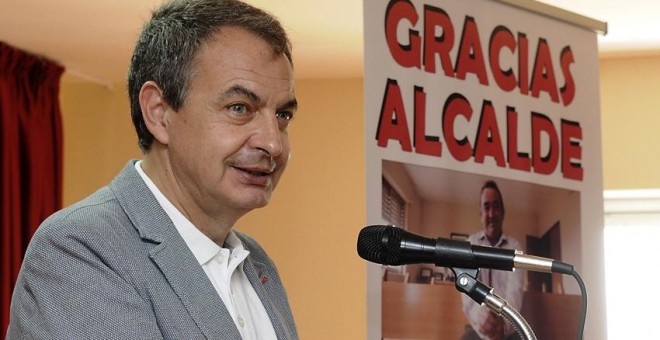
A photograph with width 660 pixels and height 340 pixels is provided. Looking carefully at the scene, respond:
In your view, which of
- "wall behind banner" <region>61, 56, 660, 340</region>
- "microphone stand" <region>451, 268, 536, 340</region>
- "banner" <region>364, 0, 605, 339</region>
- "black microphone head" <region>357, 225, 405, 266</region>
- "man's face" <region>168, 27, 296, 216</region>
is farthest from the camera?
"wall behind banner" <region>61, 56, 660, 340</region>

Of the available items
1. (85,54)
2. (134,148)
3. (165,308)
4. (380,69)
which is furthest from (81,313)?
(134,148)

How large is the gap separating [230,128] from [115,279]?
0.30 m

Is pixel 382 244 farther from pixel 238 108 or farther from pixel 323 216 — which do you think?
pixel 323 216

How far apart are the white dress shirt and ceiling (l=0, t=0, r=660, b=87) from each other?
2.63 m

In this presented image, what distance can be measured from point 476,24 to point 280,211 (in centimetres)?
272

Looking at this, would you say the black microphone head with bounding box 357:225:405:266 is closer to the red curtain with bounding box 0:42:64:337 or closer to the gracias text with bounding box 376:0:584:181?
the gracias text with bounding box 376:0:584:181

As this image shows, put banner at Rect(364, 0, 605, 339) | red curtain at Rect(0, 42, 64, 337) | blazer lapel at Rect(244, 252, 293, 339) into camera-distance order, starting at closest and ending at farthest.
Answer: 1. blazer lapel at Rect(244, 252, 293, 339)
2. banner at Rect(364, 0, 605, 339)
3. red curtain at Rect(0, 42, 64, 337)

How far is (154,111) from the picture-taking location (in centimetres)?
167

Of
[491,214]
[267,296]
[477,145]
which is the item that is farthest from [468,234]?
[267,296]

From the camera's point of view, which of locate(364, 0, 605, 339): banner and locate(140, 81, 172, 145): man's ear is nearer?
locate(140, 81, 172, 145): man's ear

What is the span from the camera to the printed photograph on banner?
2766 mm

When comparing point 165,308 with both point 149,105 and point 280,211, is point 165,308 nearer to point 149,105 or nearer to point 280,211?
point 149,105

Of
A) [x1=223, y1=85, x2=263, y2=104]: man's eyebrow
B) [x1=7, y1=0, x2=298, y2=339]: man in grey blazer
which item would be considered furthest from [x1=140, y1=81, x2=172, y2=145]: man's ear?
[x1=223, y1=85, x2=263, y2=104]: man's eyebrow

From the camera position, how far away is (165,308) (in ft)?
4.88
